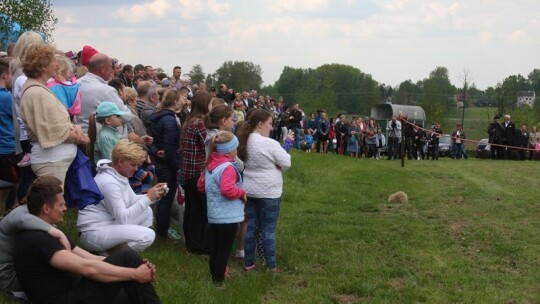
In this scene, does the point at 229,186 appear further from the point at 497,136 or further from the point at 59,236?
the point at 497,136

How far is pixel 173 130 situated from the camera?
796 cm

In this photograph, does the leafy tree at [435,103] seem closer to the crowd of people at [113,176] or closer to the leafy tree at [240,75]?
Result: the leafy tree at [240,75]

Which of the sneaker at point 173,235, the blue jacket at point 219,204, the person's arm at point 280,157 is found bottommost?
the sneaker at point 173,235

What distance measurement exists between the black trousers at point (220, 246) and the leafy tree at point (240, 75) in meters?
74.9

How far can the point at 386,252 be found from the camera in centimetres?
881

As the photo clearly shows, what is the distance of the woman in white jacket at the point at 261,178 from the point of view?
7.16 meters

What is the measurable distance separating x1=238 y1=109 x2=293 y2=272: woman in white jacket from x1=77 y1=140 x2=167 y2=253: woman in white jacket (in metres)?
1.65

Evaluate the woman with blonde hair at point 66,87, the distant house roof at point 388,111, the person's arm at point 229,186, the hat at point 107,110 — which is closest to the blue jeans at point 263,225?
the person's arm at point 229,186

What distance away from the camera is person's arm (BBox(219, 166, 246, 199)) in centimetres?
636

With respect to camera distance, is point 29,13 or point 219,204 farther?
point 29,13

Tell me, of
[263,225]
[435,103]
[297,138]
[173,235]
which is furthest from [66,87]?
[435,103]

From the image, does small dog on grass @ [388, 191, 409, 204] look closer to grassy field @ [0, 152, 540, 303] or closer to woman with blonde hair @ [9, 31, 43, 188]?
grassy field @ [0, 152, 540, 303]

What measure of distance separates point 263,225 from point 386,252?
2343mm

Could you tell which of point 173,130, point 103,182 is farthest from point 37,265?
point 173,130
